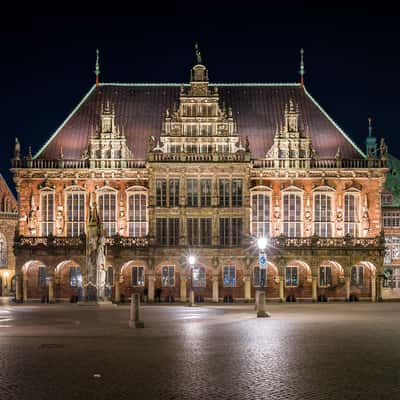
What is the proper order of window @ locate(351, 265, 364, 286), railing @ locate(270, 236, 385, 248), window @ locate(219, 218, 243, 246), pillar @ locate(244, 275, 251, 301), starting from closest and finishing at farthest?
pillar @ locate(244, 275, 251, 301)
railing @ locate(270, 236, 385, 248)
window @ locate(219, 218, 243, 246)
window @ locate(351, 265, 364, 286)

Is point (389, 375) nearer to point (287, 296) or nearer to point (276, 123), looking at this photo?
point (287, 296)

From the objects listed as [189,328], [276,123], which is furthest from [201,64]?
[189,328]

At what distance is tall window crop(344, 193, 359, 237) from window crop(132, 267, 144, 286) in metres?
16.4

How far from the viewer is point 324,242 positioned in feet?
190

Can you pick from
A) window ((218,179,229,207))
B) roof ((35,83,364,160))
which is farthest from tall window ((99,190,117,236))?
window ((218,179,229,207))

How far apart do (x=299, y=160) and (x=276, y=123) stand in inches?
188

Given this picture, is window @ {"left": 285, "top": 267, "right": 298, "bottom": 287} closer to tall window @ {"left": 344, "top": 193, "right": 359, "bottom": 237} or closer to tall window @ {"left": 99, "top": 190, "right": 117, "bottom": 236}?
tall window @ {"left": 344, "top": 193, "right": 359, "bottom": 237}

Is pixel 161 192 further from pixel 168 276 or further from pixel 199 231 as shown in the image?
pixel 168 276

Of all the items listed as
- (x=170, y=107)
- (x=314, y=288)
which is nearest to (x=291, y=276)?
(x=314, y=288)

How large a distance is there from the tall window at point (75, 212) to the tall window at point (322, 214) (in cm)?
1844

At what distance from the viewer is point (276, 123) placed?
63.8 m

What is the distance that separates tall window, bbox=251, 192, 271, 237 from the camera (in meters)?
60.1

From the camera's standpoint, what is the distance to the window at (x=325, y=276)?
59750 millimetres

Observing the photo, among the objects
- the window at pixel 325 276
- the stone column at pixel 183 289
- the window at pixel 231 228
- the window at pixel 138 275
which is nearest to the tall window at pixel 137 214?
the window at pixel 138 275
